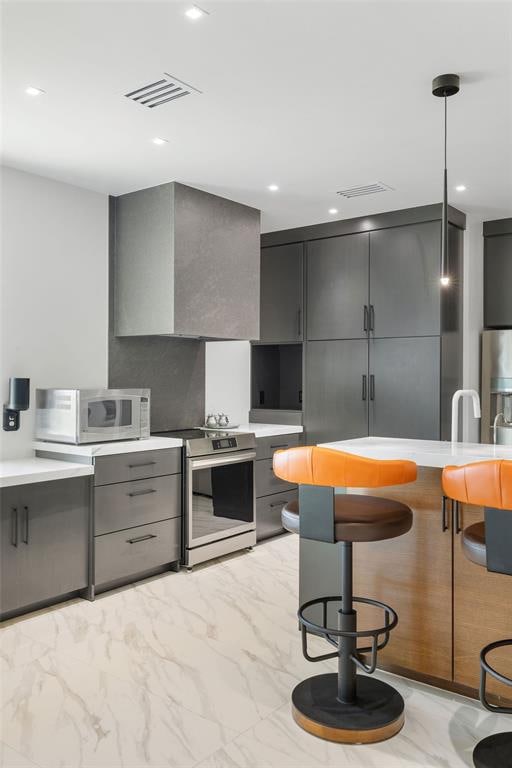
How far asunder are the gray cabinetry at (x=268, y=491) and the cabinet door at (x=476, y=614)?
241 centimetres

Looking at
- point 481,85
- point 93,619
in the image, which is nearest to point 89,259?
point 93,619

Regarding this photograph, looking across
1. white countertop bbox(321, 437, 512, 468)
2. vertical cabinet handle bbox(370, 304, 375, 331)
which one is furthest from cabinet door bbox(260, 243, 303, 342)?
white countertop bbox(321, 437, 512, 468)

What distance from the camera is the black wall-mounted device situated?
3582 mm

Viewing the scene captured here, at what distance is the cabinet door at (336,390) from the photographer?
4.94 m

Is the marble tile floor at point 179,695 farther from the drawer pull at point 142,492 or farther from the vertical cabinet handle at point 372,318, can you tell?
the vertical cabinet handle at point 372,318

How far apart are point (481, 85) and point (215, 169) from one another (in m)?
1.64

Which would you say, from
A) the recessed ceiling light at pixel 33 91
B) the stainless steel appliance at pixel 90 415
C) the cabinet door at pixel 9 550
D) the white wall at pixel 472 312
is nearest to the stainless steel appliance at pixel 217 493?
the stainless steel appliance at pixel 90 415

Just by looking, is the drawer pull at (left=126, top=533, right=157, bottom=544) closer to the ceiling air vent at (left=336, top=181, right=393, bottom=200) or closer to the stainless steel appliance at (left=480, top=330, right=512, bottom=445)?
the ceiling air vent at (left=336, top=181, right=393, bottom=200)

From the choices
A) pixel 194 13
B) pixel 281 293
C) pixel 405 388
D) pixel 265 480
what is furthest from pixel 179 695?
pixel 281 293

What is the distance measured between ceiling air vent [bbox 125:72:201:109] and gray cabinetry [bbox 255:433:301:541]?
2571mm

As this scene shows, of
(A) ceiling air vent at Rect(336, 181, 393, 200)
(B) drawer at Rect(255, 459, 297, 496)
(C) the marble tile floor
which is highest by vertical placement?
(A) ceiling air vent at Rect(336, 181, 393, 200)

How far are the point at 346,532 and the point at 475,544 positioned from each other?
0.41 meters

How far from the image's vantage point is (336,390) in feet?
16.7

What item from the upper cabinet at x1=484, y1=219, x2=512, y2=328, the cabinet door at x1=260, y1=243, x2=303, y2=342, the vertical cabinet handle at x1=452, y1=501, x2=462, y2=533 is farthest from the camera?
the cabinet door at x1=260, y1=243, x2=303, y2=342
